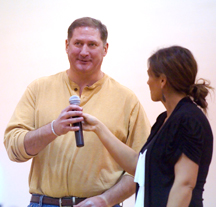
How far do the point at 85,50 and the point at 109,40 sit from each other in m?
1.51

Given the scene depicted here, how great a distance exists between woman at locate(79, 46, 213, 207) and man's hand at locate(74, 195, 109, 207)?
353 mm

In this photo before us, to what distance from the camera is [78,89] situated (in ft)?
7.18

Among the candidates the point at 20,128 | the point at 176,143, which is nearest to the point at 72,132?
the point at 20,128

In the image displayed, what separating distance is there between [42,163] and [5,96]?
1.88 meters

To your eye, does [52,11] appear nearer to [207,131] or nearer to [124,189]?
[124,189]

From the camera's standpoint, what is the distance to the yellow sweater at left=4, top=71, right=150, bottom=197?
77.5 inches

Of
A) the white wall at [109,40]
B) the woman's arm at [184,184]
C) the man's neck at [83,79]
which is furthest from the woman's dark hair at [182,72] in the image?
the white wall at [109,40]

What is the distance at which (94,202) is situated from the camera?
1892 millimetres

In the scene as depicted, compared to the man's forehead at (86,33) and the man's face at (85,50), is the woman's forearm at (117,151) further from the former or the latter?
the man's forehead at (86,33)

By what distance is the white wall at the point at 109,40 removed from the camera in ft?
11.4

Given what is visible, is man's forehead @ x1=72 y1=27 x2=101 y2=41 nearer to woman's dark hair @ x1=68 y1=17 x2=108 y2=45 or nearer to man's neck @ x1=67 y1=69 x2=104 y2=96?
woman's dark hair @ x1=68 y1=17 x2=108 y2=45

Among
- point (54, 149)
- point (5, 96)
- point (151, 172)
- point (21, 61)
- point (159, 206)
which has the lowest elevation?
point (159, 206)

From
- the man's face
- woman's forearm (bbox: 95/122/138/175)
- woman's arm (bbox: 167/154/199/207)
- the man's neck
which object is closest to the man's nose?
the man's face

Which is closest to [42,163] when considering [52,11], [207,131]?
[207,131]
